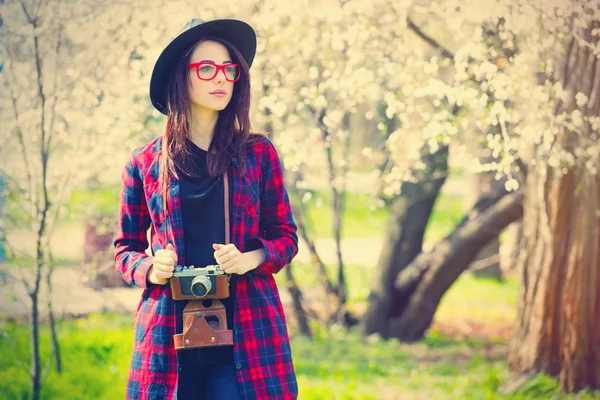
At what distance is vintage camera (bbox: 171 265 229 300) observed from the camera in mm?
2287

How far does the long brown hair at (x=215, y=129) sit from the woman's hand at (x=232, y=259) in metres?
0.30

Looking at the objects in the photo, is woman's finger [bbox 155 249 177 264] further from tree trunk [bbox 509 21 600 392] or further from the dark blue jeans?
tree trunk [bbox 509 21 600 392]

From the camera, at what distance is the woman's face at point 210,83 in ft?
8.35

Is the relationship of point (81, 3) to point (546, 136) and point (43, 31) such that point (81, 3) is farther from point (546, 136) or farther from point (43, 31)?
point (546, 136)

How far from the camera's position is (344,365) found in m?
6.00

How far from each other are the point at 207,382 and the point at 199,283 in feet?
1.18

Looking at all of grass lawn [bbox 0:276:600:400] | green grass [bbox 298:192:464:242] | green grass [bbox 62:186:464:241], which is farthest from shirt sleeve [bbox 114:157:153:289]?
green grass [bbox 298:192:464:242]

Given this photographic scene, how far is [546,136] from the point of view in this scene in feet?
13.4

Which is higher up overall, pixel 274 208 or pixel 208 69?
pixel 208 69

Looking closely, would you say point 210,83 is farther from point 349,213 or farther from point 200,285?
point 349,213

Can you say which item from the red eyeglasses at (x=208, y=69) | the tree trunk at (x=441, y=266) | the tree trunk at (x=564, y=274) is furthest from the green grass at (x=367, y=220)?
the red eyeglasses at (x=208, y=69)

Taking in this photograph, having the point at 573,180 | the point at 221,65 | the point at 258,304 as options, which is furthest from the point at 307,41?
the point at 258,304

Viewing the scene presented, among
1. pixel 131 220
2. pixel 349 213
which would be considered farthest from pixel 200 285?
pixel 349 213

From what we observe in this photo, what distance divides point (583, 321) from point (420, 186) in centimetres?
236
